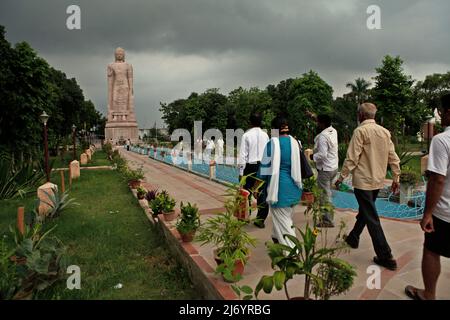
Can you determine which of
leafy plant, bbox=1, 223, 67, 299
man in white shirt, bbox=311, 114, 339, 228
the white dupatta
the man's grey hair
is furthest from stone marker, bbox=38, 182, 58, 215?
the man's grey hair

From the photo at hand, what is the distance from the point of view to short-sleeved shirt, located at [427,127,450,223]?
228 centimetres

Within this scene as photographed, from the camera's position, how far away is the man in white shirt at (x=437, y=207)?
229 centimetres

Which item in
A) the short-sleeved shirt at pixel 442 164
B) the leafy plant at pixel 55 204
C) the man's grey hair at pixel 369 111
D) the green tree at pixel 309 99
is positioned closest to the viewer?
the short-sleeved shirt at pixel 442 164

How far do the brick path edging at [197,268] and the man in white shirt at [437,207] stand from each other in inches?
62.3

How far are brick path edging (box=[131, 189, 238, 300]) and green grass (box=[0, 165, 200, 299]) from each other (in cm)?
12

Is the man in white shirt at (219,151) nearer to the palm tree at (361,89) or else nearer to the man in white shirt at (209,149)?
the man in white shirt at (209,149)

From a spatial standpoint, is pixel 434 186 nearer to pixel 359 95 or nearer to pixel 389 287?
pixel 389 287

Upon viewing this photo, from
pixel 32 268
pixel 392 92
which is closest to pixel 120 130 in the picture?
pixel 392 92

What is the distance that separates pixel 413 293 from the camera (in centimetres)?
254

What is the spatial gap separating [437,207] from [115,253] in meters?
3.95

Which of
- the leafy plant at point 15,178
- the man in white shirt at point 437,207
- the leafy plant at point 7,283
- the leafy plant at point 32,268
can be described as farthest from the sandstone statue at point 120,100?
the man in white shirt at point 437,207

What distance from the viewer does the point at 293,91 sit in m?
38.4

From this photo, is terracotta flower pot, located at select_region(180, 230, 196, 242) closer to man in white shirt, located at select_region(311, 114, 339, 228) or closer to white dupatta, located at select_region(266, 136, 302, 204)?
white dupatta, located at select_region(266, 136, 302, 204)

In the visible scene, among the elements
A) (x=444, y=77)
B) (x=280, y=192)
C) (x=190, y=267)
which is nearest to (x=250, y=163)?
(x=280, y=192)
